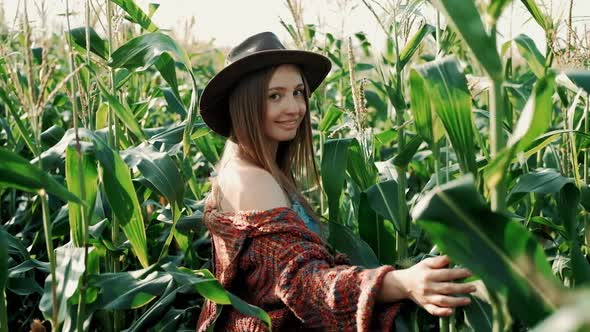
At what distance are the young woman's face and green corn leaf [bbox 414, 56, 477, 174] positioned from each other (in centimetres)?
86

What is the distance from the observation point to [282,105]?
2475mm

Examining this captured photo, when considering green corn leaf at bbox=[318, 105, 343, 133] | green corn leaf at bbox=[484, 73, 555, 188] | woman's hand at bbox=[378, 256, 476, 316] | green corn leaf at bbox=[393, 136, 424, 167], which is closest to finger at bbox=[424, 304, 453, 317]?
woman's hand at bbox=[378, 256, 476, 316]

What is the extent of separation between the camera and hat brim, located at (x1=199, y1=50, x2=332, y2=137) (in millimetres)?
2459

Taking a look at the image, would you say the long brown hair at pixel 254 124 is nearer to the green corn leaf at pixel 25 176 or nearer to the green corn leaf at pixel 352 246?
the green corn leaf at pixel 352 246

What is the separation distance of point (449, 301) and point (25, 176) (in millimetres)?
1049

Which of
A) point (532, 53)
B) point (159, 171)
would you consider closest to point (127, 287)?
point (159, 171)

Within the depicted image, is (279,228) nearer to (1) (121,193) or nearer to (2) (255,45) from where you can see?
(1) (121,193)

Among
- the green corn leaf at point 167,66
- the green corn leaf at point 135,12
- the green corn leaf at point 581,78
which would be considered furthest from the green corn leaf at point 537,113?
the green corn leaf at point 135,12

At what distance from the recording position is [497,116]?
152 cm

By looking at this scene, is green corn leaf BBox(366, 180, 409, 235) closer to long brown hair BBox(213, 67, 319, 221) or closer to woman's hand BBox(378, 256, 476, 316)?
long brown hair BBox(213, 67, 319, 221)

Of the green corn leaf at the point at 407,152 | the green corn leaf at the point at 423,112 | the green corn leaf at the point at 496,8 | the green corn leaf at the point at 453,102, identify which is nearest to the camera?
the green corn leaf at the point at 496,8

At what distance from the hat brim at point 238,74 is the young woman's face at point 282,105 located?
0.16 feet

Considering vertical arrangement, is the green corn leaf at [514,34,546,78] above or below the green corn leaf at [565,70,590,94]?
above

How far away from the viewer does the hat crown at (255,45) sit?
255cm
